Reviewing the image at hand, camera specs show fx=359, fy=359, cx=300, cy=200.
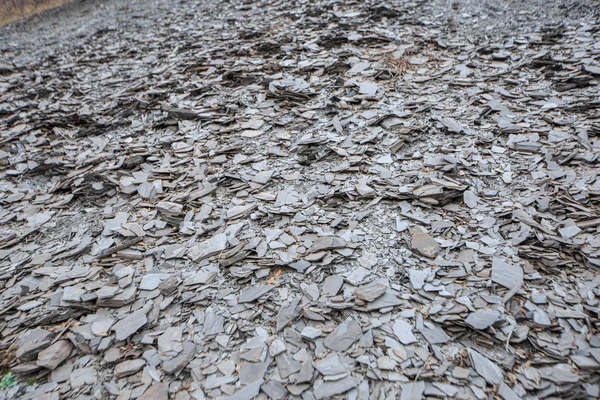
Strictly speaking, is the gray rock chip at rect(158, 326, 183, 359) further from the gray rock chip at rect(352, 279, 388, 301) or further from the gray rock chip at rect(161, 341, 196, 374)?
the gray rock chip at rect(352, 279, 388, 301)

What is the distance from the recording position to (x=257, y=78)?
589 centimetres

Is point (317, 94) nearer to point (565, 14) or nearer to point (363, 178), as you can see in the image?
point (363, 178)

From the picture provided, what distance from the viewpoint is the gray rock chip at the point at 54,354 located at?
8.12 ft

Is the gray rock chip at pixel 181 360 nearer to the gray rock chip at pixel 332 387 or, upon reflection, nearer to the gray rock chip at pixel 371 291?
the gray rock chip at pixel 332 387

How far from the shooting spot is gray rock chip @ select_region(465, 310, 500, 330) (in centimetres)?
241

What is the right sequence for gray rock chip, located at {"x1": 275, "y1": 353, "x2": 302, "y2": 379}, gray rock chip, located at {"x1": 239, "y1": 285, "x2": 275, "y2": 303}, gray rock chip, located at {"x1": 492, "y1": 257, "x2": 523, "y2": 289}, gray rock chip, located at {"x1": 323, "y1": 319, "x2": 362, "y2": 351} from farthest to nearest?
gray rock chip, located at {"x1": 239, "y1": 285, "x2": 275, "y2": 303}
gray rock chip, located at {"x1": 492, "y1": 257, "x2": 523, "y2": 289}
gray rock chip, located at {"x1": 323, "y1": 319, "x2": 362, "y2": 351}
gray rock chip, located at {"x1": 275, "y1": 353, "x2": 302, "y2": 379}

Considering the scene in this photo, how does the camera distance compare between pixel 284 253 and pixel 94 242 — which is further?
pixel 94 242

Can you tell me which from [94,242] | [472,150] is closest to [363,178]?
[472,150]

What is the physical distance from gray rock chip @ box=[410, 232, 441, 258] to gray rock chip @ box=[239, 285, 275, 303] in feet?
4.11

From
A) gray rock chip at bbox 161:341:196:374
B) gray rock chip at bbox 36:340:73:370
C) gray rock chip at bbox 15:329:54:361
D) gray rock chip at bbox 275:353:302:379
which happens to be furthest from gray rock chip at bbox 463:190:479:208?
gray rock chip at bbox 15:329:54:361

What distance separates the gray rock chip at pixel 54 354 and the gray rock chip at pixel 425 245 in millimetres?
2739

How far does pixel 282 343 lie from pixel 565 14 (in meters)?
7.98

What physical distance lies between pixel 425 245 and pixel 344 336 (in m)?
1.09

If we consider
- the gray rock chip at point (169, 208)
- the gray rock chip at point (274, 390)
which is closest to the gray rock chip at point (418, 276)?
the gray rock chip at point (274, 390)
